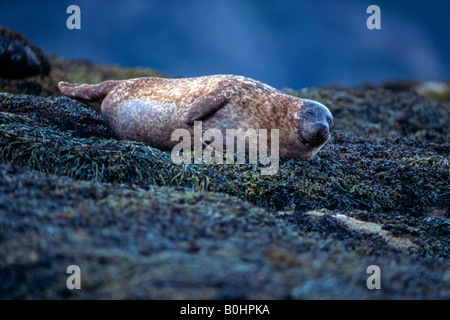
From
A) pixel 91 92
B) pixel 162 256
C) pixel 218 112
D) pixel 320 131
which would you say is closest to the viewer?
pixel 162 256

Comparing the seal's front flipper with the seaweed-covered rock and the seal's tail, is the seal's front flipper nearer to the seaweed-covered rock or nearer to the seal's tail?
the seal's tail

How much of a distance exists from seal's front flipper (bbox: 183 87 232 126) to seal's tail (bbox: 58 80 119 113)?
1.86 m

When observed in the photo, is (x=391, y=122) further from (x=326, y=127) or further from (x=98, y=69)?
(x=98, y=69)

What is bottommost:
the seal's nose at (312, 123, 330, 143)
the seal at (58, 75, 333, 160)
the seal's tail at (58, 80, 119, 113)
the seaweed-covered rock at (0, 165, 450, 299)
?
the seaweed-covered rock at (0, 165, 450, 299)

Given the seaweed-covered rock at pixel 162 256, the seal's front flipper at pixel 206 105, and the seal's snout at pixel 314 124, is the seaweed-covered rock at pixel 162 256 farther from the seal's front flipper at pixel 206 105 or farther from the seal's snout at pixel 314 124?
the seal's snout at pixel 314 124

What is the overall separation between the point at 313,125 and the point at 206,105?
59.0 inches

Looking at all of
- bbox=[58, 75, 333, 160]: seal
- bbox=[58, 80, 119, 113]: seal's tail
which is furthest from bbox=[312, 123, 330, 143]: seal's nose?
bbox=[58, 80, 119, 113]: seal's tail

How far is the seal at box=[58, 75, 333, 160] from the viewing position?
5.44 m

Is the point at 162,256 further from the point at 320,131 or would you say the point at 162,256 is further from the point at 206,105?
the point at 320,131

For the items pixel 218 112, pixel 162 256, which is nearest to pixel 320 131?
pixel 218 112

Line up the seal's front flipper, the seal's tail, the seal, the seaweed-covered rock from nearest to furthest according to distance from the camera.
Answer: the seaweed-covered rock, the seal's front flipper, the seal, the seal's tail

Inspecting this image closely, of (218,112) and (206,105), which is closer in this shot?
(206,105)

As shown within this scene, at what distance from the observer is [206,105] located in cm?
534
